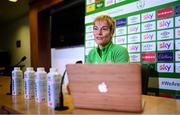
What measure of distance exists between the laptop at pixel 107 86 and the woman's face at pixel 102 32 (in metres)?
0.74

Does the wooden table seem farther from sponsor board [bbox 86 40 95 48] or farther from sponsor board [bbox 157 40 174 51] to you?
sponsor board [bbox 86 40 95 48]

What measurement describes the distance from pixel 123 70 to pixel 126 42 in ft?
5.68

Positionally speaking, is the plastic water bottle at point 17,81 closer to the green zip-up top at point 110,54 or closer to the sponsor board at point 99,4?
the green zip-up top at point 110,54

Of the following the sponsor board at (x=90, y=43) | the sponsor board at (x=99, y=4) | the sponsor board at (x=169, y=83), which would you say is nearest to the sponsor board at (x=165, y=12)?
the sponsor board at (x=169, y=83)

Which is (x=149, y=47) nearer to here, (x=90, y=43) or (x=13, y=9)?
(x=90, y=43)

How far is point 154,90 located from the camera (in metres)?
2.23

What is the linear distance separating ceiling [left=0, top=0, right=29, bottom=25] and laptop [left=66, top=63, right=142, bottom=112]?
443cm

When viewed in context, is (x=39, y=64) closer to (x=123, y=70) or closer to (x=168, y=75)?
(x=168, y=75)

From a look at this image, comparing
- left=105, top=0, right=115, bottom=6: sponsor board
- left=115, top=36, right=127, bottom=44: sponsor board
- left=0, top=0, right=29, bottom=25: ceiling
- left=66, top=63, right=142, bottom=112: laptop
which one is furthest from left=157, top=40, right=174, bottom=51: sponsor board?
left=0, top=0, right=29, bottom=25: ceiling

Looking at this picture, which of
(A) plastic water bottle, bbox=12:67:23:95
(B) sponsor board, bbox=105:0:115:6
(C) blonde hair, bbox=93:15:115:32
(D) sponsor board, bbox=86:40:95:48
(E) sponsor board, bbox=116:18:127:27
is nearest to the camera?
(A) plastic water bottle, bbox=12:67:23:95

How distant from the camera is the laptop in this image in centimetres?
86

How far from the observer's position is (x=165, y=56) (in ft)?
6.98

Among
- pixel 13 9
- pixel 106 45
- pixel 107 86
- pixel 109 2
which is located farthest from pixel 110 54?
pixel 13 9

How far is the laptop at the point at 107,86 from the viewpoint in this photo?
860mm
